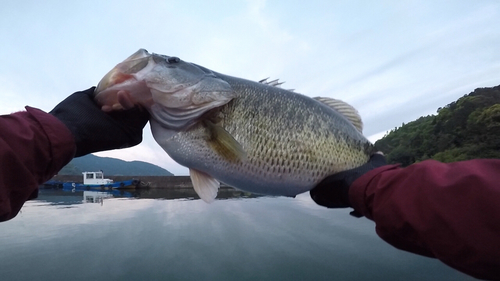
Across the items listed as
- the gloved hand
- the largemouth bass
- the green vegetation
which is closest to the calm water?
the gloved hand

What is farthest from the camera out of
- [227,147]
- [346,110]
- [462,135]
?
[462,135]

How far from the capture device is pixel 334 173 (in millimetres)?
2609

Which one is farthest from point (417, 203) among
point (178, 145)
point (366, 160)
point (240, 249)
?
point (240, 249)

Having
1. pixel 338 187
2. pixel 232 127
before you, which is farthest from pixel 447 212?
pixel 232 127

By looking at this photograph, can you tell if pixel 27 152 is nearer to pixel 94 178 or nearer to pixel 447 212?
pixel 447 212

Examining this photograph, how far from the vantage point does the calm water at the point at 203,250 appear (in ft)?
44.2

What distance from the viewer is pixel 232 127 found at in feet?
8.79

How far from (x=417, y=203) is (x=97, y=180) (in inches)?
2243

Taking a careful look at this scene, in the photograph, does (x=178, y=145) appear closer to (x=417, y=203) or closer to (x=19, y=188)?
(x=19, y=188)

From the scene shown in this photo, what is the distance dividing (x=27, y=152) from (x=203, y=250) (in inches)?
631

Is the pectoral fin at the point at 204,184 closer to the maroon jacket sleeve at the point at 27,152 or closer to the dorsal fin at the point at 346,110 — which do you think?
the maroon jacket sleeve at the point at 27,152

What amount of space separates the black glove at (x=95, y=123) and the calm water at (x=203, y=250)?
11892mm

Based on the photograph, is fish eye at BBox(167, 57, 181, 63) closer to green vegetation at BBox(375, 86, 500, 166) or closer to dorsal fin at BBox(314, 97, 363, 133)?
dorsal fin at BBox(314, 97, 363, 133)

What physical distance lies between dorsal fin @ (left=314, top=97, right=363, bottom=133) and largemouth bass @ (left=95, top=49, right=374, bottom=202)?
31 cm
